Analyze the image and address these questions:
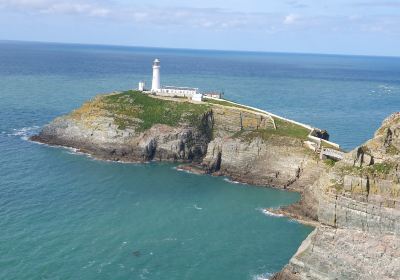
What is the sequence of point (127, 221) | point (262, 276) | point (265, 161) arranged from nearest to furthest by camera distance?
point (262, 276), point (127, 221), point (265, 161)

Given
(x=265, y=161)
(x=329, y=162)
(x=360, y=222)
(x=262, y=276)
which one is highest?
(x=360, y=222)

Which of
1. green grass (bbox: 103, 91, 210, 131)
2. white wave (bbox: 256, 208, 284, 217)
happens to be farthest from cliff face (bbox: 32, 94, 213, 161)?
white wave (bbox: 256, 208, 284, 217)

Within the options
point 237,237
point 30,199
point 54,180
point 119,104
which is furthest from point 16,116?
point 237,237

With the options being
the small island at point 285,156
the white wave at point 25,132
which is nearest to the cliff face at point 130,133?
the small island at point 285,156

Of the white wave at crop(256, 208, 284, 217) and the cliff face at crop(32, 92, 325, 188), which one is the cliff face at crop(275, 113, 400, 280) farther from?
the cliff face at crop(32, 92, 325, 188)

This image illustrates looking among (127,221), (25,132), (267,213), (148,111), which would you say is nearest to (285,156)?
(267,213)

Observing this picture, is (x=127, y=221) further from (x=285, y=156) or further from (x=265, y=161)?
(x=285, y=156)

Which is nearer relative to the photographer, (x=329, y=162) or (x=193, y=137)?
(x=329, y=162)
